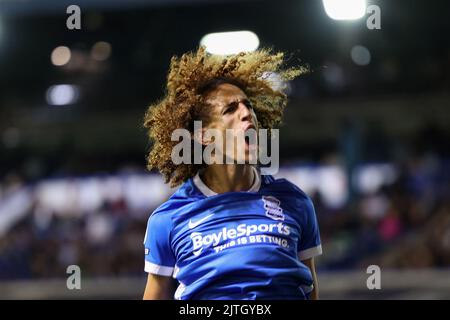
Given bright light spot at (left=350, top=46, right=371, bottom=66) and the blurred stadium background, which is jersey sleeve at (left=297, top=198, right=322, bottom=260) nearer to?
the blurred stadium background

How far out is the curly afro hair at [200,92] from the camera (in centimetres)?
341

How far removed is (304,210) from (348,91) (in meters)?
10.8

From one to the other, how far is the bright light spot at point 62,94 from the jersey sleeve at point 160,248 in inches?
461

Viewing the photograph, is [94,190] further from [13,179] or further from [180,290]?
[180,290]

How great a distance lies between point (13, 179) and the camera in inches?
591

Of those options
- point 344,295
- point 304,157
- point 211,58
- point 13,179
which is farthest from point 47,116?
point 211,58

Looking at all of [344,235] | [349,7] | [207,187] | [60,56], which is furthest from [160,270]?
[60,56]

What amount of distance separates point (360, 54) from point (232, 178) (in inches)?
392

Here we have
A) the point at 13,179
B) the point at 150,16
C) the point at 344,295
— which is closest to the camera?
the point at 344,295

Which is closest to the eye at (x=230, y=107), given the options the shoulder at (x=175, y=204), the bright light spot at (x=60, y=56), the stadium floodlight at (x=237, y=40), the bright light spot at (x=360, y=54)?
the shoulder at (x=175, y=204)

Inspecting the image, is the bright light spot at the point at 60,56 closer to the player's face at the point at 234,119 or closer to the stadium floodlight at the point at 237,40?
the stadium floodlight at the point at 237,40
